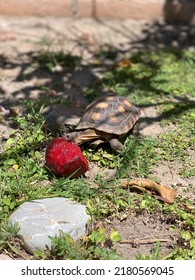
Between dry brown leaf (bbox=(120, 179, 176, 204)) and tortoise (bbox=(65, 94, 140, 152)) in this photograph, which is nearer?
dry brown leaf (bbox=(120, 179, 176, 204))

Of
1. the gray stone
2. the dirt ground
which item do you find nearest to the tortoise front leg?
the dirt ground

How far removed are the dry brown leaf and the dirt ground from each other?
9.6 inches

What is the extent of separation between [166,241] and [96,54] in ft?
11.4

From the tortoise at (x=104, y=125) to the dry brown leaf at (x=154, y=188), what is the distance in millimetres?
437

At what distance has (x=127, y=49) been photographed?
689cm

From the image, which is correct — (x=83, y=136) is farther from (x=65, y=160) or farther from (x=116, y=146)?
(x=65, y=160)

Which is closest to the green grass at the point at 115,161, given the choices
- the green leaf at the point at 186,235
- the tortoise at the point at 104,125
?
the green leaf at the point at 186,235

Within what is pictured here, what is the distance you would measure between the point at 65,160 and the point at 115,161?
0.59m

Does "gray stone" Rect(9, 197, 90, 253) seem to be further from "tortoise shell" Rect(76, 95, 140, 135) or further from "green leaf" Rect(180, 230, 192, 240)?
"tortoise shell" Rect(76, 95, 140, 135)

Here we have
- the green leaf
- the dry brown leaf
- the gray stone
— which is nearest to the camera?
the gray stone

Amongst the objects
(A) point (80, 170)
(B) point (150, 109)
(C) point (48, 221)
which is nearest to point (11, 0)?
(B) point (150, 109)

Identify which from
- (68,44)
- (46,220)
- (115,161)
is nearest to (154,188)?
(115,161)

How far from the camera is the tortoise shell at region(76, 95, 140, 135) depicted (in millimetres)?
4562

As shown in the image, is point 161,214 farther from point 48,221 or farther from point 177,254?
point 48,221
